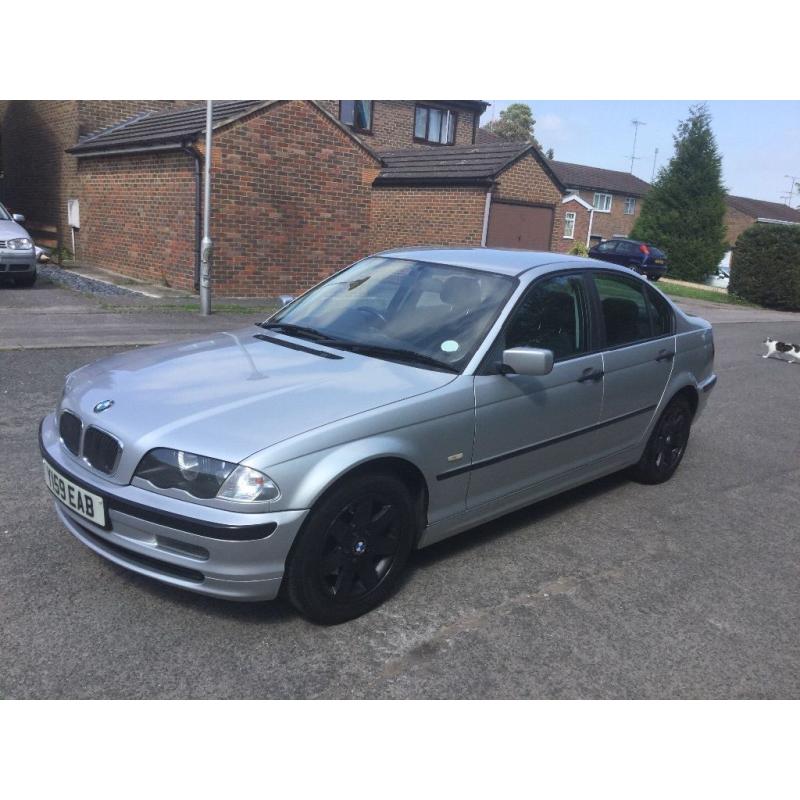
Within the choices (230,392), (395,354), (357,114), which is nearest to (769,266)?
(357,114)

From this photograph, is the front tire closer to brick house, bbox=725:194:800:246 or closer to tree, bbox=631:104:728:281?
tree, bbox=631:104:728:281

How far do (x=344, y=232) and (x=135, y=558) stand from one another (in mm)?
14117

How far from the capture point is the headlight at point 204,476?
2.95 m

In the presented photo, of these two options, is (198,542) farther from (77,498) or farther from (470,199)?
(470,199)

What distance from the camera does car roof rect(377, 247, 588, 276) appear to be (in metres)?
4.42

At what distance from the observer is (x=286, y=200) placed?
1543 cm

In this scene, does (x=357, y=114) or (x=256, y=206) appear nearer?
(x=256, y=206)

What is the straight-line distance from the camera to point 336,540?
325cm

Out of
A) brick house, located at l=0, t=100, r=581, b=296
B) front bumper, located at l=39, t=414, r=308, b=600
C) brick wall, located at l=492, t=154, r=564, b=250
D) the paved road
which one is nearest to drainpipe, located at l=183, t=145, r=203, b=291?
brick house, located at l=0, t=100, r=581, b=296

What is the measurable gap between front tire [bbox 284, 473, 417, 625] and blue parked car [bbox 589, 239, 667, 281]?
29.1 metres

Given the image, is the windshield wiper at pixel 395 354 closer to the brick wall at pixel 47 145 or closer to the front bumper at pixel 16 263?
the front bumper at pixel 16 263

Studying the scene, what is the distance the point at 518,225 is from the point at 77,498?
19616mm

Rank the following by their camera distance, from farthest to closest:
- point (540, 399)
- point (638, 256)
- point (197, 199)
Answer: point (638, 256) < point (197, 199) < point (540, 399)

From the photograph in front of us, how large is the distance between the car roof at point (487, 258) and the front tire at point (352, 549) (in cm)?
159
